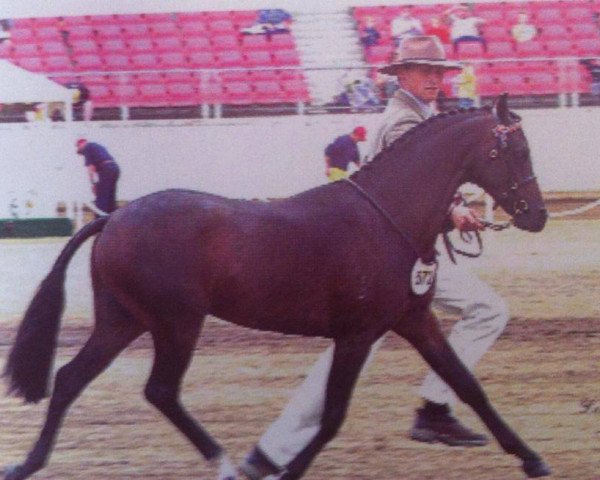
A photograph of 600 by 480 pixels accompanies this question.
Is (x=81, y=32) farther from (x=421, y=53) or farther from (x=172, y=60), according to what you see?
(x=421, y=53)

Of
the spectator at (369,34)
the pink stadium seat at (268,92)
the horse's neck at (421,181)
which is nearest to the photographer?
the horse's neck at (421,181)

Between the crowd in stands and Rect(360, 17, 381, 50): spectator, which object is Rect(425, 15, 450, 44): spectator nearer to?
the crowd in stands

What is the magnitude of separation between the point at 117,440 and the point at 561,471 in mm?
1393

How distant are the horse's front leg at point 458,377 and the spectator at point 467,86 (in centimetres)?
89

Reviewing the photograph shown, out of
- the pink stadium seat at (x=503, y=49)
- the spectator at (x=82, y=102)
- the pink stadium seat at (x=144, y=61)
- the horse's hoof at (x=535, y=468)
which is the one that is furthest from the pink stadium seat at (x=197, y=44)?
the horse's hoof at (x=535, y=468)

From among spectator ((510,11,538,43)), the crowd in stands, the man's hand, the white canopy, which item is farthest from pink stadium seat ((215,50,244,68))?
the man's hand

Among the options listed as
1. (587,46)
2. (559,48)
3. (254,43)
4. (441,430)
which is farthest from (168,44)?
(441,430)

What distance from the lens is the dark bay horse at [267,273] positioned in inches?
101

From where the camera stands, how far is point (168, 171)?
3.26 meters

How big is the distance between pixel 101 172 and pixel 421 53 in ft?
4.34

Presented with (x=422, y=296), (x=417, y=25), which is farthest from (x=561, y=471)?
(x=417, y=25)

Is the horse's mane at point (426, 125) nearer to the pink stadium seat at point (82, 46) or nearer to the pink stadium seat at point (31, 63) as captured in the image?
the pink stadium seat at point (82, 46)

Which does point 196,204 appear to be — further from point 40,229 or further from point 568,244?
point 568,244

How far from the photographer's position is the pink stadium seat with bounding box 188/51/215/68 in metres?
3.31
